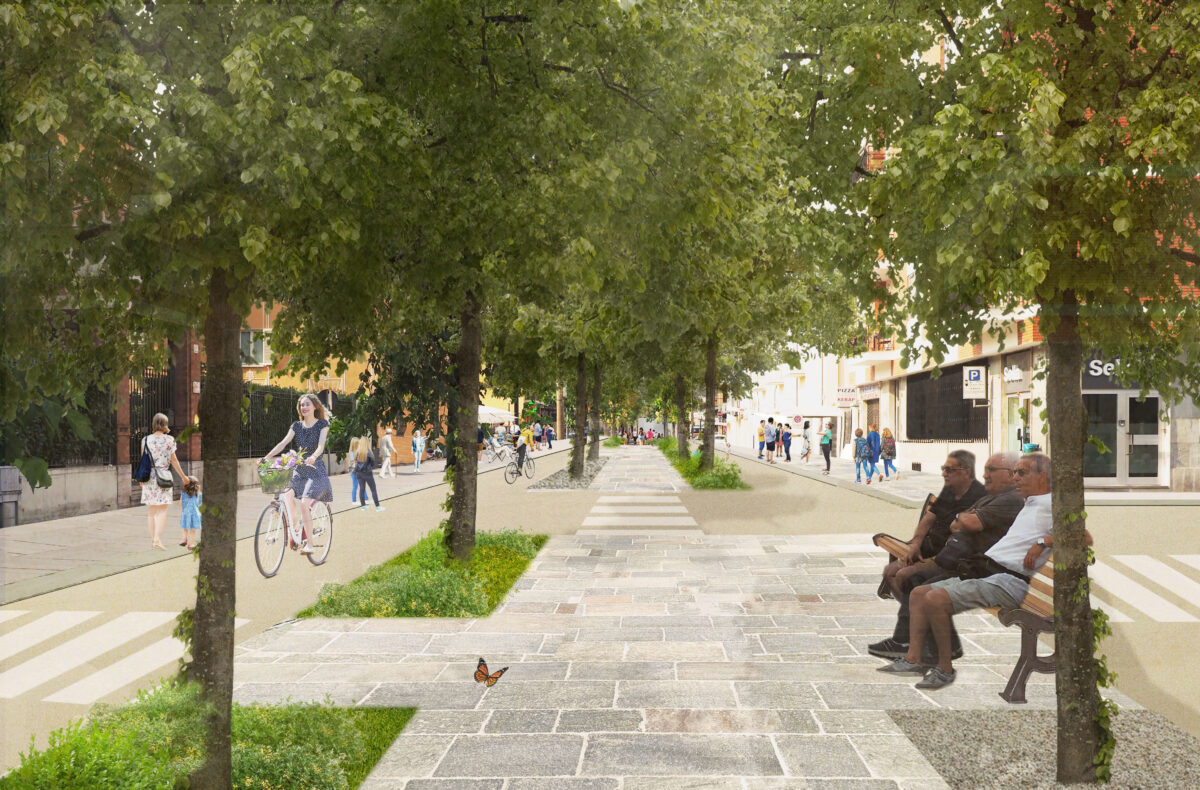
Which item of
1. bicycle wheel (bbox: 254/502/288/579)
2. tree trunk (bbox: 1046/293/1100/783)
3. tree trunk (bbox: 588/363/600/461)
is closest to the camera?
tree trunk (bbox: 1046/293/1100/783)

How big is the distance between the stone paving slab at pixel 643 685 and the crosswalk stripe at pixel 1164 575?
3.06 metres

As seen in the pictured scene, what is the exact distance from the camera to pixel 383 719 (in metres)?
5.45

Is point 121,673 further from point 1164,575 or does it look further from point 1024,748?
point 1164,575

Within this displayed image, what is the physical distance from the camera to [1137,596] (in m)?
9.63

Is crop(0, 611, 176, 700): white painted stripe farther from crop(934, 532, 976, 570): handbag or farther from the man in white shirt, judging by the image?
crop(934, 532, 976, 570): handbag

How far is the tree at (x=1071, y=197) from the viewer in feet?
13.0

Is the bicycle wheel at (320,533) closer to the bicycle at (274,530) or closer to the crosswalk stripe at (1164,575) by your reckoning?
the bicycle at (274,530)

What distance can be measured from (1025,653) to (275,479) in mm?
7884

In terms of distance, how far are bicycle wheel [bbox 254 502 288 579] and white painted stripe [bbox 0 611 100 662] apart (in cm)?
209

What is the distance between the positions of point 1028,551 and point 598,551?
8.04 m

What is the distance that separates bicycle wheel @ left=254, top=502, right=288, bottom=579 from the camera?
35.4 ft

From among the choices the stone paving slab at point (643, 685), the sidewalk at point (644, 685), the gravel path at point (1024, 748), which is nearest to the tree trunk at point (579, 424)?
the sidewalk at point (644, 685)

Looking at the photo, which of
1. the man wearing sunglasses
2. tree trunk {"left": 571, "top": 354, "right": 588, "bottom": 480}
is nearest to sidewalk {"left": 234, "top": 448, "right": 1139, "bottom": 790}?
the man wearing sunglasses

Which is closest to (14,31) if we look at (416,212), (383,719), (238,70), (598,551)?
(238,70)
